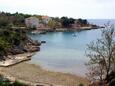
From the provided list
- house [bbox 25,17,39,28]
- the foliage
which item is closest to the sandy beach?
house [bbox 25,17,39,28]

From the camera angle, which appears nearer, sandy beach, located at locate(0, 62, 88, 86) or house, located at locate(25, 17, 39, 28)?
sandy beach, located at locate(0, 62, 88, 86)

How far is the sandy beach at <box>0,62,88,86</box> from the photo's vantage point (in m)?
33.1

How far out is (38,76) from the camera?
36.3 metres

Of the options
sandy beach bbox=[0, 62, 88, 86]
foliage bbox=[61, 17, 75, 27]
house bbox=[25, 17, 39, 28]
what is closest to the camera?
sandy beach bbox=[0, 62, 88, 86]

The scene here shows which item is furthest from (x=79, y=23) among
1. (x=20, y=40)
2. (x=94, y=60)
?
(x=94, y=60)

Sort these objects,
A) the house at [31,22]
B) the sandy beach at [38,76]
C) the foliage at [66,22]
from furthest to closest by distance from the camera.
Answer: the foliage at [66,22], the house at [31,22], the sandy beach at [38,76]

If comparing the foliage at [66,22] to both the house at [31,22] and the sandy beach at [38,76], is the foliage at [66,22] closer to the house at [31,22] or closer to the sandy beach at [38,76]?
the house at [31,22]

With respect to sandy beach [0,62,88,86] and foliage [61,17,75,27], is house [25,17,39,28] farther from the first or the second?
sandy beach [0,62,88,86]

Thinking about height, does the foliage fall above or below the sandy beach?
above

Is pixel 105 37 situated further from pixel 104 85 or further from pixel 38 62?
pixel 38 62

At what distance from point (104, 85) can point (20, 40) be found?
35.2 metres

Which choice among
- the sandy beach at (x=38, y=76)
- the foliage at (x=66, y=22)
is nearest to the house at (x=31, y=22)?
the foliage at (x=66, y=22)

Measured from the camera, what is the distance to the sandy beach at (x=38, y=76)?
3306cm

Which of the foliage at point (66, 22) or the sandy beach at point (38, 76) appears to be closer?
the sandy beach at point (38, 76)
